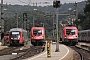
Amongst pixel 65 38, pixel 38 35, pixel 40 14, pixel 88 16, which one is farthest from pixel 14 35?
pixel 40 14

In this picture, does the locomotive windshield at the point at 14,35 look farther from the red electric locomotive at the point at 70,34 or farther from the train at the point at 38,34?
the red electric locomotive at the point at 70,34

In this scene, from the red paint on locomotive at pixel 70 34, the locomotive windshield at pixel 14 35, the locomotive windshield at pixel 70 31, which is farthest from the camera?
the locomotive windshield at pixel 14 35

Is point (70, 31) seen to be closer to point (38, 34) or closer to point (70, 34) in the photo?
point (70, 34)

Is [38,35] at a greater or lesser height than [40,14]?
lesser

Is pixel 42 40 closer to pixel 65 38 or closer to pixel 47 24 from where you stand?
pixel 65 38

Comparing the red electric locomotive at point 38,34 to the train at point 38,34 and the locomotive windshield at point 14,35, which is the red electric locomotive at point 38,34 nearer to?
the train at point 38,34

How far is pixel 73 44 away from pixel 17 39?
11248 millimetres

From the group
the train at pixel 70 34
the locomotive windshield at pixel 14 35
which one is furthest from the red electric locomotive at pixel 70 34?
the locomotive windshield at pixel 14 35

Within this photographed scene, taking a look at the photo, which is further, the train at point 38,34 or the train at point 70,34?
the train at point 38,34

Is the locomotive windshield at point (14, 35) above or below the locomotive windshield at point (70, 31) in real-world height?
below

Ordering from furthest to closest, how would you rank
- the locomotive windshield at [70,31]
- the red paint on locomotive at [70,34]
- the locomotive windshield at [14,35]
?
the locomotive windshield at [14,35], the locomotive windshield at [70,31], the red paint on locomotive at [70,34]

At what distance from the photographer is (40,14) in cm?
16325

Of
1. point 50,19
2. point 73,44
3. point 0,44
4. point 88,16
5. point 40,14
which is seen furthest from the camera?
point 50,19

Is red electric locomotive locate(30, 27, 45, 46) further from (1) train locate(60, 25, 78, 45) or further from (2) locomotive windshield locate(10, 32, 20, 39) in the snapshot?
(1) train locate(60, 25, 78, 45)
